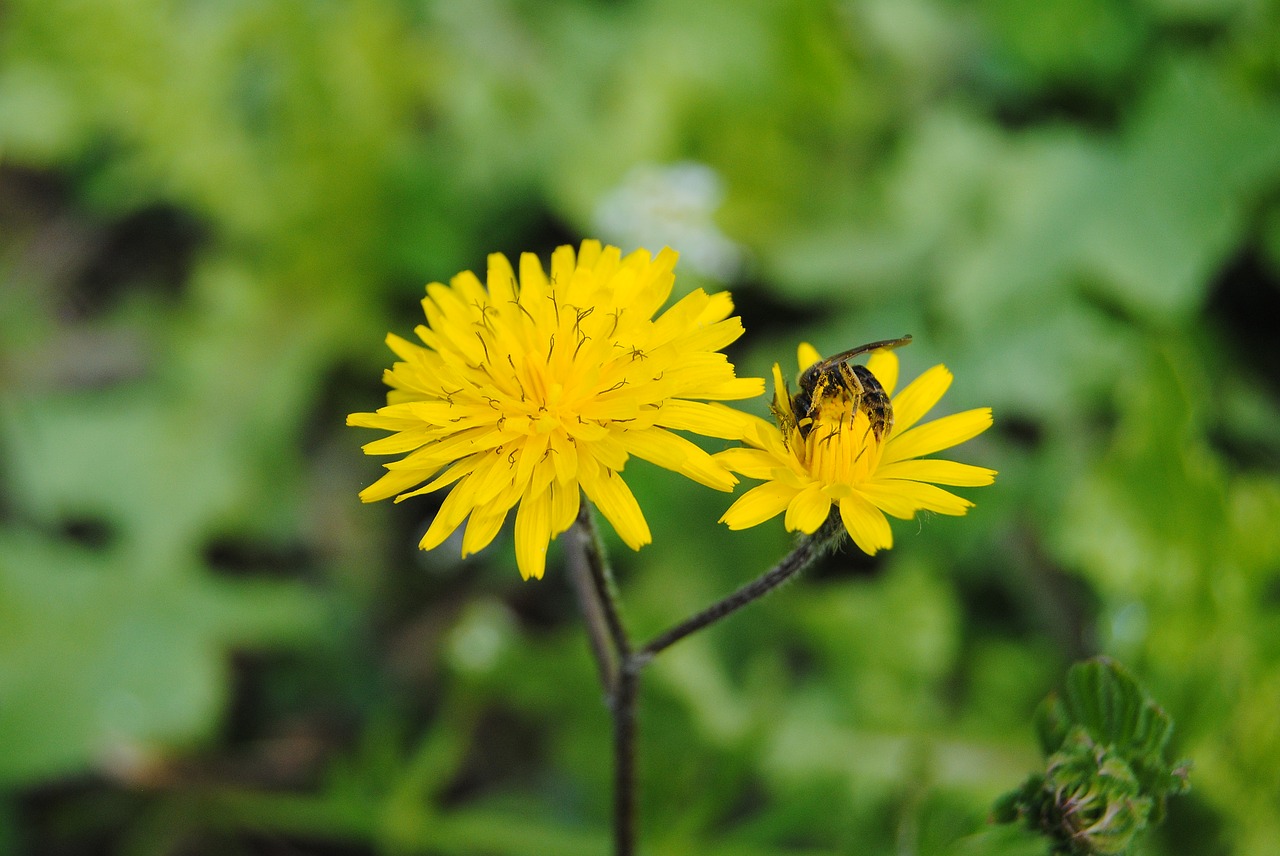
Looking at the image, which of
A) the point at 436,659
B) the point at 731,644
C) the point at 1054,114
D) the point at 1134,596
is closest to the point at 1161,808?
the point at 1134,596

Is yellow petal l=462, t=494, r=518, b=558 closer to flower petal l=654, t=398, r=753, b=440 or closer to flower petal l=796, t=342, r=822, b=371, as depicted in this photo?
flower petal l=654, t=398, r=753, b=440

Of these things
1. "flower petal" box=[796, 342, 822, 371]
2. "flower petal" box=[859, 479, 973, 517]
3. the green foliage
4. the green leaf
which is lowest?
the green foliage

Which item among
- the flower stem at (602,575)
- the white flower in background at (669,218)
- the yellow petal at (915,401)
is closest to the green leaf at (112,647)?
the white flower in background at (669,218)

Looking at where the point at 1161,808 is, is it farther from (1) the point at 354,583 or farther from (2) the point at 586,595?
(1) the point at 354,583

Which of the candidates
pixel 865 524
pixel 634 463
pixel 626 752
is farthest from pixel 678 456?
pixel 634 463

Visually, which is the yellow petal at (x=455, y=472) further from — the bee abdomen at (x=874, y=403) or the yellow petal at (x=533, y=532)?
the bee abdomen at (x=874, y=403)

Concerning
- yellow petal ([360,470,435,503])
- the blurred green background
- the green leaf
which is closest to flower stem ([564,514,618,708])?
yellow petal ([360,470,435,503])
